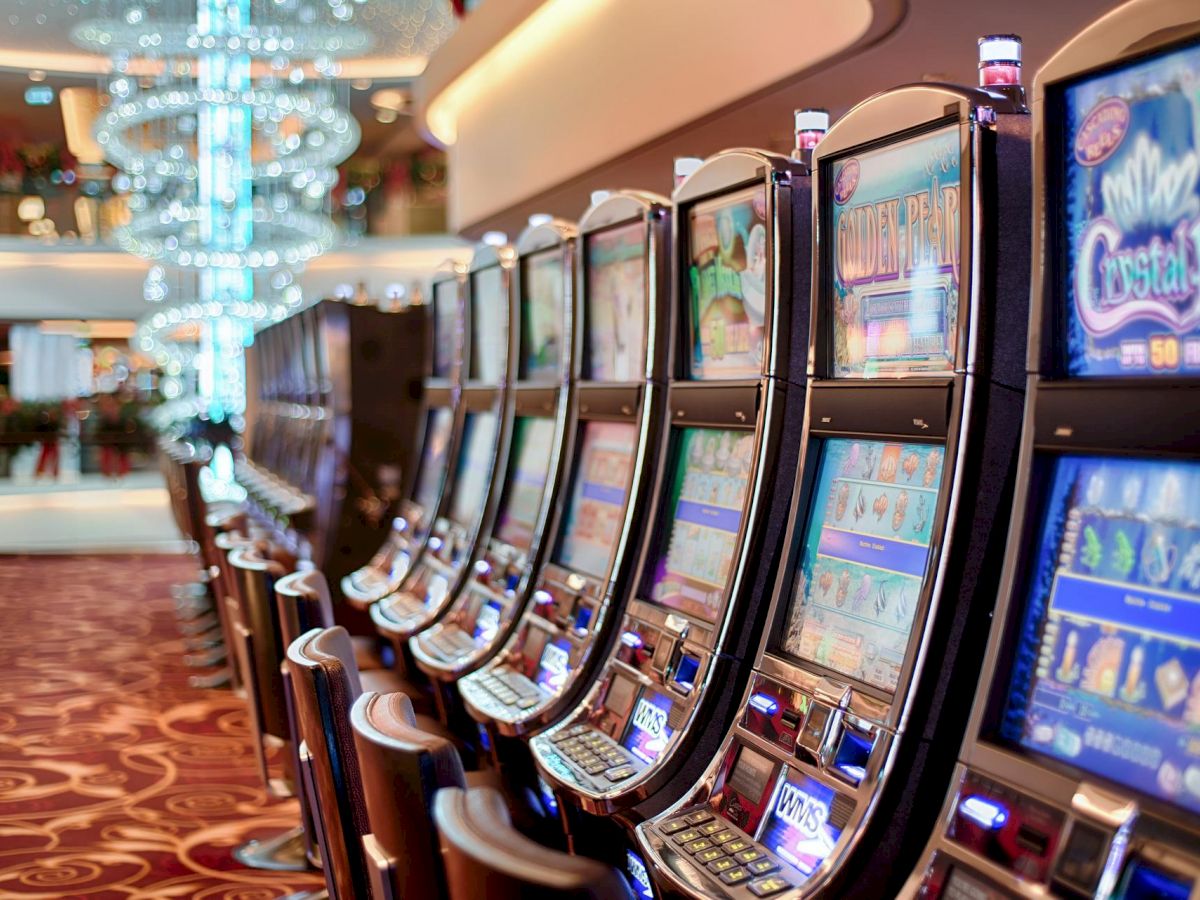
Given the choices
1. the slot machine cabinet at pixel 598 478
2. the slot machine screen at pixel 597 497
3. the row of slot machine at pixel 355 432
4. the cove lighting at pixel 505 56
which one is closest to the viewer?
the slot machine cabinet at pixel 598 478

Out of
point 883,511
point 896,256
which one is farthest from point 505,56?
point 883,511

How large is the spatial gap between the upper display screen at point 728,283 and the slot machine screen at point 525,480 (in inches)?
41.9

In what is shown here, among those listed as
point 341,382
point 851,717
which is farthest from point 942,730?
point 341,382

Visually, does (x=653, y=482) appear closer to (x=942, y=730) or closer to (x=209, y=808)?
(x=942, y=730)

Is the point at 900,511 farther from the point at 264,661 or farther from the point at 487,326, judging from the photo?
the point at 487,326

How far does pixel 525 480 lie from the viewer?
148 inches

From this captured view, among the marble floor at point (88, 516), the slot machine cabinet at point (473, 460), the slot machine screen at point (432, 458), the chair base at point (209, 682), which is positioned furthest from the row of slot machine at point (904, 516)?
the marble floor at point (88, 516)

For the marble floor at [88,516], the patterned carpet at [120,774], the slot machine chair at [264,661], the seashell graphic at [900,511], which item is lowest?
the patterned carpet at [120,774]

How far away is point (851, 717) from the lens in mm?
1770

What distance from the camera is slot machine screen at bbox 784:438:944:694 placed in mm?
1805

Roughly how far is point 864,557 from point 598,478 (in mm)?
1344

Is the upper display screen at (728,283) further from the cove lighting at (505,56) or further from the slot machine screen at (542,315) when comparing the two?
the cove lighting at (505,56)

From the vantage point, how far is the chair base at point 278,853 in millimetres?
3504

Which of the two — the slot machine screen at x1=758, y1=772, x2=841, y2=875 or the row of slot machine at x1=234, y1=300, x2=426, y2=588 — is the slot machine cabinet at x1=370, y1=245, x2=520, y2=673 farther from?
the slot machine screen at x1=758, y1=772, x2=841, y2=875
